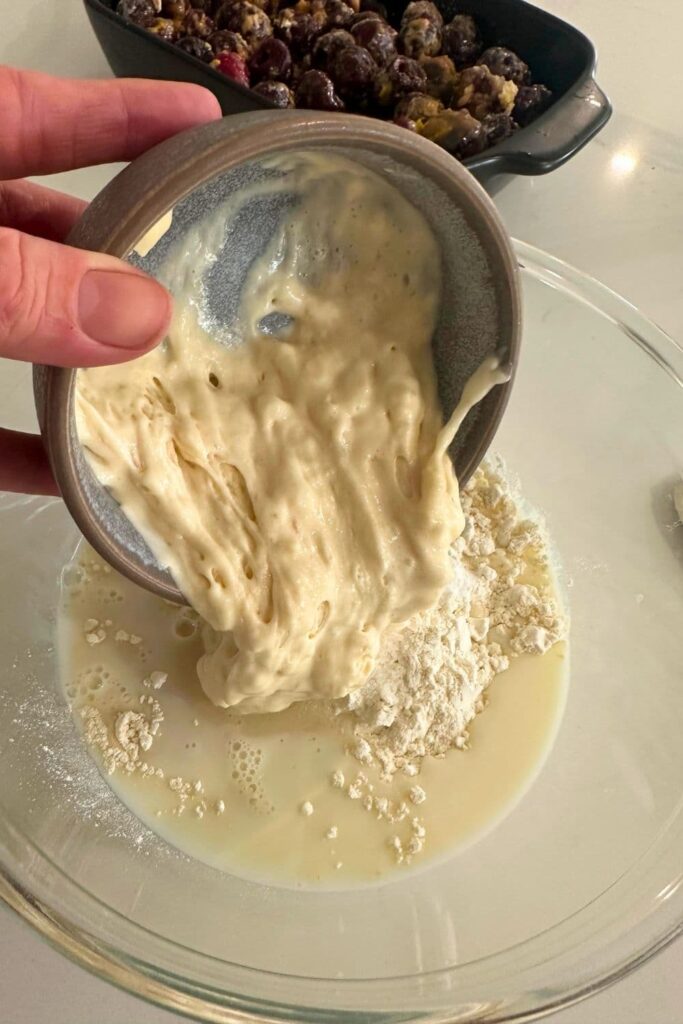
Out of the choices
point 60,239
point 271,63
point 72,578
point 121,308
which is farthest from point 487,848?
point 271,63

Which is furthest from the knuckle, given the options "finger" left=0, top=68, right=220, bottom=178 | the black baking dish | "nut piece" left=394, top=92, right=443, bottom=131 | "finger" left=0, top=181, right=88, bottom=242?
"nut piece" left=394, top=92, right=443, bottom=131

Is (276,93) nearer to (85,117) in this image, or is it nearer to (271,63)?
(271,63)

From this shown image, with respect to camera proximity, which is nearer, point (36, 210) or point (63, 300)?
point (63, 300)

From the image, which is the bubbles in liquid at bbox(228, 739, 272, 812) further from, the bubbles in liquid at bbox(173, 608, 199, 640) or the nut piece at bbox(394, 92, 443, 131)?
the nut piece at bbox(394, 92, 443, 131)

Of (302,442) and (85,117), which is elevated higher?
(85,117)

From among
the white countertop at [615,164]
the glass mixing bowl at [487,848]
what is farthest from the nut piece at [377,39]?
the glass mixing bowl at [487,848]

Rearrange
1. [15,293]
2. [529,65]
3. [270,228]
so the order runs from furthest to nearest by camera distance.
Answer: [529,65] → [270,228] → [15,293]

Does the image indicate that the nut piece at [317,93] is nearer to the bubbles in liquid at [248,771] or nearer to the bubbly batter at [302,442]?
the bubbly batter at [302,442]
